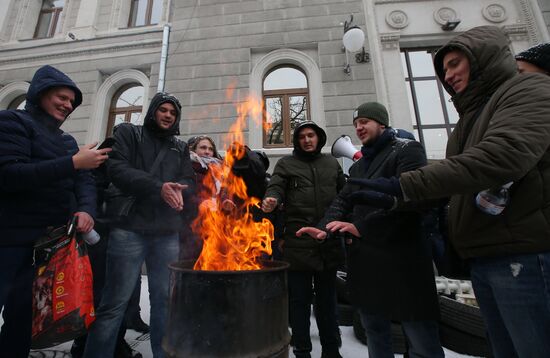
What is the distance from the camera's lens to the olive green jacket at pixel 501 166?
1155 mm

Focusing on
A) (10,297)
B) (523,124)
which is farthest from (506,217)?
(10,297)

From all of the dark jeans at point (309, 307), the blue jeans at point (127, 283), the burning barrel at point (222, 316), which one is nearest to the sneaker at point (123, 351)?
the blue jeans at point (127, 283)

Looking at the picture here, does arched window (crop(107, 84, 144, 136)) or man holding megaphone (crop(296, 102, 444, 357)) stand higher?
arched window (crop(107, 84, 144, 136))

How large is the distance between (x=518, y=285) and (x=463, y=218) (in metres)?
0.36

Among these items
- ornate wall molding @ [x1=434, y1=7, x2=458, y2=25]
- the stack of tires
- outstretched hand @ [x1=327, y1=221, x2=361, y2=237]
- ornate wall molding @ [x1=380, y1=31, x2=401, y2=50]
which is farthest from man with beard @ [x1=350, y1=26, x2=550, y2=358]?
ornate wall molding @ [x1=434, y1=7, x2=458, y2=25]

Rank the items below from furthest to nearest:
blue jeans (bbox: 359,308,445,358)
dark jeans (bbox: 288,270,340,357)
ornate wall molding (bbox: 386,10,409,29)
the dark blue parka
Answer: ornate wall molding (bbox: 386,10,409,29) < dark jeans (bbox: 288,270,340,357) < the dark blue parka < blue jeans (bbox: 359,308,445,358)

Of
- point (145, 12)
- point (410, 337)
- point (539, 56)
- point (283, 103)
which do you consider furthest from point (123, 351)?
point (145, 12)

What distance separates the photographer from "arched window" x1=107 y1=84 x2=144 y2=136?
8438mm

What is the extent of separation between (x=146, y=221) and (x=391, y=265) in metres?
2.04

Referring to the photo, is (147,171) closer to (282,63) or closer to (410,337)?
(410,337)

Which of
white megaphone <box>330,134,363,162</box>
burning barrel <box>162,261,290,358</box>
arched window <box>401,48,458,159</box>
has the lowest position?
burning barrel <box>162,261,290,358</box>

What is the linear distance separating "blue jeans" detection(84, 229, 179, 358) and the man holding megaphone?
55.9 inches

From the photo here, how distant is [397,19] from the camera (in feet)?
24.7

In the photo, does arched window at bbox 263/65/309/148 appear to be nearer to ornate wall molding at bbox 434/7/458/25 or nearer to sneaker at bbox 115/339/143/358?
ornate wall molding at bbox 434/7/458/25
